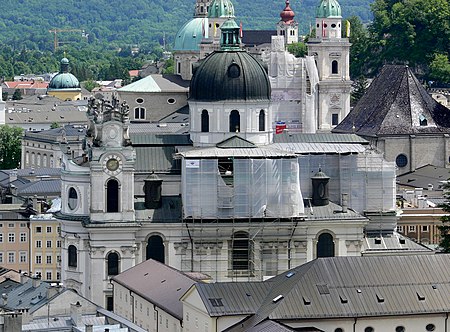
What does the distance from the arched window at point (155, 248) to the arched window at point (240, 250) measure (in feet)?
11.3

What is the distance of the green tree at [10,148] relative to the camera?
190 metres

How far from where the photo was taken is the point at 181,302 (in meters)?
90.9

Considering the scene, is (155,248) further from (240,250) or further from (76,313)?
(76,313)

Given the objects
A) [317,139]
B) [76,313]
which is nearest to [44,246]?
[317,139]

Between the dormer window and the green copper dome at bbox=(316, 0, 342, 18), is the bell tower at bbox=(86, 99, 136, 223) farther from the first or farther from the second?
the green copper dome at bbox=(316, 0, 342, 18)

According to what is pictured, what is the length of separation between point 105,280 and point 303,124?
5980 cm

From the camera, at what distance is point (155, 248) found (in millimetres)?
105438

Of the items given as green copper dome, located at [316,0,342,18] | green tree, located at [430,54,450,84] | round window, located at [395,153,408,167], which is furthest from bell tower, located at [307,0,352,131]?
round window, located at [395,153,408,167]

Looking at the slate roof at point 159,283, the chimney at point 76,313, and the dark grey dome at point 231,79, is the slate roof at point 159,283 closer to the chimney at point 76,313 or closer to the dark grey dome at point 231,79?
the chimney at point 76,313

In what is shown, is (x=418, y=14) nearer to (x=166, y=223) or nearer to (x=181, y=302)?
(x=166, y=223)

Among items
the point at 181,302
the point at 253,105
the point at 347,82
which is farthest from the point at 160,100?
the point at 181,302

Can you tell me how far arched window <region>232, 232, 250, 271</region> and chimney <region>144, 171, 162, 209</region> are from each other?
4.16 meters

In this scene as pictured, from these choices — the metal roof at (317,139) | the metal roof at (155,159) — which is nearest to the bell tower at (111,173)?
the metal roof at (155,159)

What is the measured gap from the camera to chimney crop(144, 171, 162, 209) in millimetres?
105250
